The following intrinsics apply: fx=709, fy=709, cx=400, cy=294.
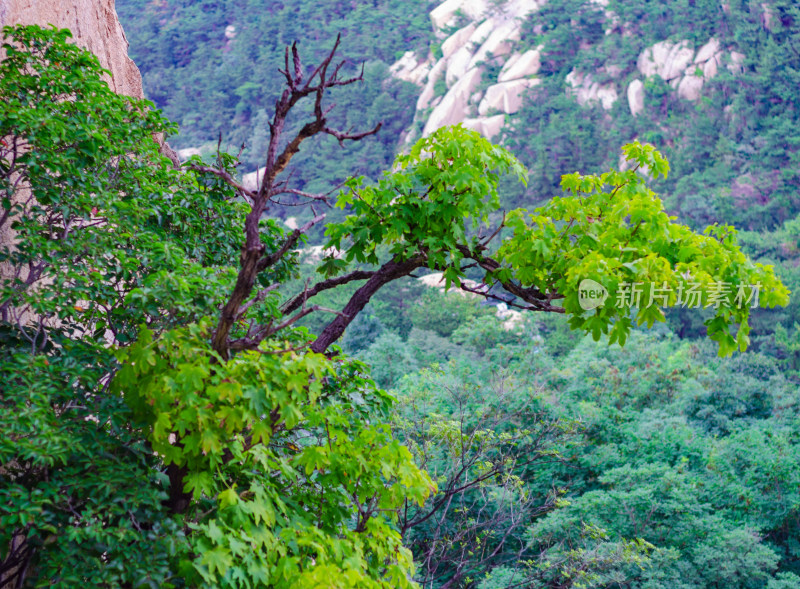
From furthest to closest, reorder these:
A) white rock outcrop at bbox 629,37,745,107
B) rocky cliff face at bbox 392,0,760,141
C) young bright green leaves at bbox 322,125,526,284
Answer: rocky cliff face at bbox 392,0,760,141 < white rock outcrop at bbox 629,37,745,107 < young bright green leaves at bbox 322,125,526,284

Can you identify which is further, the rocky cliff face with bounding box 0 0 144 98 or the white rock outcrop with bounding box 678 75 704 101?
the white rock outcrop with bounding box 678 75 704 101

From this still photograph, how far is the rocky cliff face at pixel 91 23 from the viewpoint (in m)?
5.40

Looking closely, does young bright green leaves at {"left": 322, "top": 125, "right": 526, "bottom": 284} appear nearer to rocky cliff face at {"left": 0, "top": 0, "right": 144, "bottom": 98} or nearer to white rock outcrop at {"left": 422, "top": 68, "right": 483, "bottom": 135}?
rocky cliff face at {"left": 0, "top": 0, "right": 144, "bottom": 98}

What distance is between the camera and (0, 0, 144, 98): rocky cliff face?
5402 mm

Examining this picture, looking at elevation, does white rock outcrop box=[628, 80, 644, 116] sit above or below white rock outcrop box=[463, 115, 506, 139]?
above

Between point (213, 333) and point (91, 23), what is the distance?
211 inches

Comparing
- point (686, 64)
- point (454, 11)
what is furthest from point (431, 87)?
point (686, 64)

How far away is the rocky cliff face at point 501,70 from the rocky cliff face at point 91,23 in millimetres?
→ 27588

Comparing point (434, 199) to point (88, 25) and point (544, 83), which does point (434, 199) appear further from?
point (544, 83)

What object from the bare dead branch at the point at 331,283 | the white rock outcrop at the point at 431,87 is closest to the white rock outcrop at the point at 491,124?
the white rock outcrop at the point at 431,87

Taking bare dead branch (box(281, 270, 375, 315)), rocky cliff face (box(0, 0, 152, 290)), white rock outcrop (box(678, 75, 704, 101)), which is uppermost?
white rock outcrop (box(678, 75, 704, 101))

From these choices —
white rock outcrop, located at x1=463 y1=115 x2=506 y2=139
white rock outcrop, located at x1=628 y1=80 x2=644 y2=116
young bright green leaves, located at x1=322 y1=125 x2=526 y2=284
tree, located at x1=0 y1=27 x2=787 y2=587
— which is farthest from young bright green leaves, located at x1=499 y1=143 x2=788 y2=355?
white rock outcrop, located at x1=463 y1=115 x2=506 y2=139

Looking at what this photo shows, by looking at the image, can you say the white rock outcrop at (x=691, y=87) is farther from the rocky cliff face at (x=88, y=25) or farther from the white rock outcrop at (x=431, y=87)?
the rocky cliff face at (x=88, y=25)

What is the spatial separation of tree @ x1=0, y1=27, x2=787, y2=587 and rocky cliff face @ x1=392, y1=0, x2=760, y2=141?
103ft
